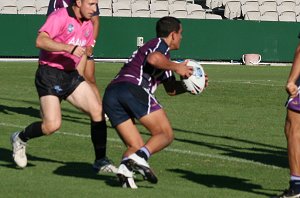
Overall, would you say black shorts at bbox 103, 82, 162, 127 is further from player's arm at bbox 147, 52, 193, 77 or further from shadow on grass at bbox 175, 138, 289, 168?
shadow on grass at bbox 175, 138, 289, 168

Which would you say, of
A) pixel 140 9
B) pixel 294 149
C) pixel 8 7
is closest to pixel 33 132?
pixel 294 149

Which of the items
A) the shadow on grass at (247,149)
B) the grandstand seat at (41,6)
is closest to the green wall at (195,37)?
the grandstand seat at (41,6)

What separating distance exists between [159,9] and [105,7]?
2.48 meters

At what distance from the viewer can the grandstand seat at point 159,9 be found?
138ft

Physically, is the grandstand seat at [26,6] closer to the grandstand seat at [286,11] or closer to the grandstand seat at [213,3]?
the grandstand seat at [213,3]

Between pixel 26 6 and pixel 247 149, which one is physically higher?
pixel 247 149

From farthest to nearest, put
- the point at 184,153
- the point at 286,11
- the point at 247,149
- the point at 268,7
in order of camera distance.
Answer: the point at 268,7
the point at 286,11
the point at 247,149
the point at 184,153

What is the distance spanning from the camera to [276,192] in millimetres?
9586

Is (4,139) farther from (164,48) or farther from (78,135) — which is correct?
(164,48)

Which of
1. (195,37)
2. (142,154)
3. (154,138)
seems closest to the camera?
(142,154)

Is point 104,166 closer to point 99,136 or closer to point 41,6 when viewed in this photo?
point 99,136

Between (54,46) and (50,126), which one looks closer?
(54,46)

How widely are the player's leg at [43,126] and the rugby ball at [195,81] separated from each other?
1533 mm

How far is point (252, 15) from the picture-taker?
4344 centimetres
